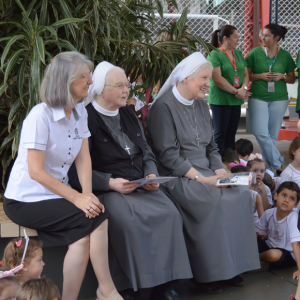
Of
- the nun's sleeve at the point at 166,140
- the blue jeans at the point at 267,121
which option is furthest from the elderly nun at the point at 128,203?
the blue jeans at the point at 267,121

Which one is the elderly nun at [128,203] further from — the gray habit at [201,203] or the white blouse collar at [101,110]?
the gray habit at [201,203]

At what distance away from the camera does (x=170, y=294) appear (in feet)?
8.03

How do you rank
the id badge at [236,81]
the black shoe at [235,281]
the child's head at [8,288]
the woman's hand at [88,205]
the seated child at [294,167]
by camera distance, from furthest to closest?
1. the id badge at [236,81]
2. the seated child at [294,167]
3. the black shoe at [235,281]
4. the woman's hand at [88,205]
5. the child's head at [8,288]

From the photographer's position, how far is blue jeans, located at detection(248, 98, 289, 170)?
4.83 metres

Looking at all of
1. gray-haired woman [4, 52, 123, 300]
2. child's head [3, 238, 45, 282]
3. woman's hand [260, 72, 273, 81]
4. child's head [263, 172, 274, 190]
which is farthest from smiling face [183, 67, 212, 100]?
woman's hand [260, 72, 273, 81]

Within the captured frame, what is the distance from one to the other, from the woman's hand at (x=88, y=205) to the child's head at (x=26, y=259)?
273mm

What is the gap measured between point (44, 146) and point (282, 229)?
1781mm

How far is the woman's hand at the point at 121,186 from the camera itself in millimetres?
2441

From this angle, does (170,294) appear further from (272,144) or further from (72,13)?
(272,144)

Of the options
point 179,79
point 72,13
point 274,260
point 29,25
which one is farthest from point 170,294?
point 72,13

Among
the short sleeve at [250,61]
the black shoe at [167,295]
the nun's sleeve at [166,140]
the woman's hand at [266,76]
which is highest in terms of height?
the short sleeve at [250,61]

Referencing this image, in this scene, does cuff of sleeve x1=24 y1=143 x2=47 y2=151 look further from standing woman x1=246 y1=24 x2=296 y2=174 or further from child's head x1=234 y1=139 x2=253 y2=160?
standing woman x1=246 y1=24 x2=296 y2=174

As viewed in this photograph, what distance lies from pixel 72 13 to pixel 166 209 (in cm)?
145

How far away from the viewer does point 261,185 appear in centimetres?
361
